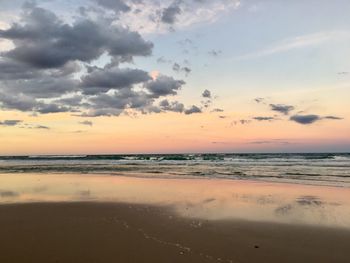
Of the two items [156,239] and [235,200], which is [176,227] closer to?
[156,239]

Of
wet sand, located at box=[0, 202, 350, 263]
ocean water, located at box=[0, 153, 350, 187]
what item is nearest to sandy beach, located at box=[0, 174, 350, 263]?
wet sand, located at box=[0, 202, 350, 263]

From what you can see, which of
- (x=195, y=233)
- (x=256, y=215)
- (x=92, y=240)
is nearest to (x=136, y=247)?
→ (x=92, y=240)

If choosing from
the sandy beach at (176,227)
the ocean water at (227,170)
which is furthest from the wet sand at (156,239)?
the ocean water at (227,170)

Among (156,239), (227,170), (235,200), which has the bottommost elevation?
(156,239)

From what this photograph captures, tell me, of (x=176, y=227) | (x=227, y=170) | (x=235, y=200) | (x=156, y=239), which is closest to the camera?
(x=156, y=239)

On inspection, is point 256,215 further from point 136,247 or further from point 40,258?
point 40,258

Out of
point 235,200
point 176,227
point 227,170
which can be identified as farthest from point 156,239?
point 227,170

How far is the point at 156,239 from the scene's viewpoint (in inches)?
343

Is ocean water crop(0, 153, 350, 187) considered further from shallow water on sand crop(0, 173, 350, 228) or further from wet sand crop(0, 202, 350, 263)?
wet sand crop(0, 202, 350, 263)

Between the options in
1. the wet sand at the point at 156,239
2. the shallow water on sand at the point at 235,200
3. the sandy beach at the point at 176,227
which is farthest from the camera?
the shallow water on sand at the point at 235,200

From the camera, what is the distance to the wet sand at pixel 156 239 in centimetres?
741

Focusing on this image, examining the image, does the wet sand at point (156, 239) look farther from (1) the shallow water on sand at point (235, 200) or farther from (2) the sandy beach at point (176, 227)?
(1) the shallow water on sand at point (235, 200)

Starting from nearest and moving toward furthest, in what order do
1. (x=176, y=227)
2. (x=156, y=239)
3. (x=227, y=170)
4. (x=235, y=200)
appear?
(x=156, y=239), (x=176, y=227), (x=235, y=200), (x=227, y=170)

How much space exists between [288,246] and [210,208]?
15.6 feet
